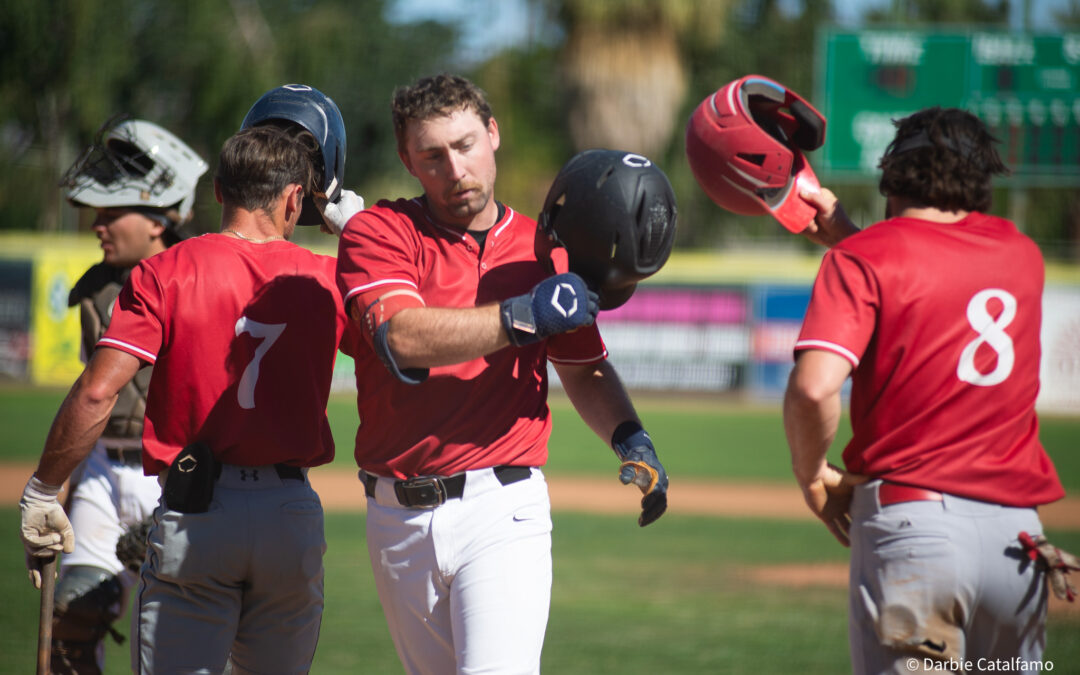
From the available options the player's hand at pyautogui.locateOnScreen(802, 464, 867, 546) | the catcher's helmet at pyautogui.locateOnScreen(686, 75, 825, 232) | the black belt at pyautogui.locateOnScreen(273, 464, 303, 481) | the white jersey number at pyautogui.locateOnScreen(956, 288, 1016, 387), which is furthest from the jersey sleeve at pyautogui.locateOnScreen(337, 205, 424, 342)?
the white jersey number at pyautogui.locateOnScreen(956, 288, 1016, 387)

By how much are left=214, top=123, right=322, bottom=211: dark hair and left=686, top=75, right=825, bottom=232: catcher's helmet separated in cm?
142

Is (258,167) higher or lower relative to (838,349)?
higher

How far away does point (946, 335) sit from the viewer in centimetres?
302

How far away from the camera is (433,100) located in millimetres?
3430

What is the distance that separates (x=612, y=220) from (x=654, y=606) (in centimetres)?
518

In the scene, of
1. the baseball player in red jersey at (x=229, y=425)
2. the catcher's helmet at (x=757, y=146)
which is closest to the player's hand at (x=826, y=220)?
Result: the catcher's helmet at (x=757, y=146)

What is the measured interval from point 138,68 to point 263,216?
Answer: 31350 millimetres

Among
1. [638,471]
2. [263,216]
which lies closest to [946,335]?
[638,471]

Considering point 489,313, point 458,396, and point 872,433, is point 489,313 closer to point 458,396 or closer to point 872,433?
point 458,396

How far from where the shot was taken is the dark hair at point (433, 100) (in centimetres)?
343

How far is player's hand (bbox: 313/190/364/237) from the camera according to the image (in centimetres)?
387

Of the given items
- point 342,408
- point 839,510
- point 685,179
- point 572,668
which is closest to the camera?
point 839,510

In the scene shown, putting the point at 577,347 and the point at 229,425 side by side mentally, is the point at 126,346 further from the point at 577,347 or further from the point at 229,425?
the point at 577,347

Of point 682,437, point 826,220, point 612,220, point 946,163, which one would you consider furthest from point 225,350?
point 682,437
